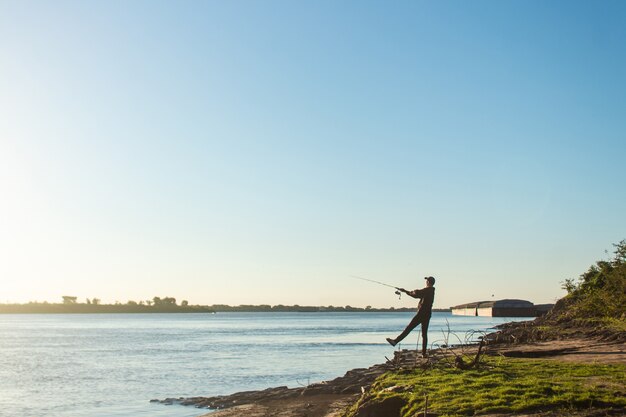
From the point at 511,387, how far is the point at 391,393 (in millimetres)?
2692

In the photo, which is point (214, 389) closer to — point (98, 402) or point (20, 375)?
point (98, 402)

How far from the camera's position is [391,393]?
48.4ft

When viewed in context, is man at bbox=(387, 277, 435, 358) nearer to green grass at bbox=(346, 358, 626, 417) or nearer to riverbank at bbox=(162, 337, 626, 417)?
riverbank at bbox=(162, 337, 626, 417)

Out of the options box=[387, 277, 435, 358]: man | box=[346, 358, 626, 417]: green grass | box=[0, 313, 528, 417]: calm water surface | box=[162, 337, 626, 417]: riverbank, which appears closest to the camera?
box=[346, 358, 626, 417]: green grass

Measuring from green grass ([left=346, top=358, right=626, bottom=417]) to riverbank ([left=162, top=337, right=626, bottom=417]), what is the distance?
5 cm

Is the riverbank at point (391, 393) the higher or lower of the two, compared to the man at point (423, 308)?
lower

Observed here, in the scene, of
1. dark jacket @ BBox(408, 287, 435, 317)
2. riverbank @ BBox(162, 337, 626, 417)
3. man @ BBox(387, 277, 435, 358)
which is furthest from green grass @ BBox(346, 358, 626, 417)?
dark jacket @ BBox(408, 287, 435, 317)

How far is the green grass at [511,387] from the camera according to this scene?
1176 cm

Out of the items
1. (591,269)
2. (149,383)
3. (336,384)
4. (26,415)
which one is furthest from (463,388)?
(591,269)

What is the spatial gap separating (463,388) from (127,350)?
5605 cm

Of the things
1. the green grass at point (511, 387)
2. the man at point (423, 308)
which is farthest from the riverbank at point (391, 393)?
the man at point (423, 308)

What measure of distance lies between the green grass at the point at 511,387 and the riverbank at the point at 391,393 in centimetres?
5

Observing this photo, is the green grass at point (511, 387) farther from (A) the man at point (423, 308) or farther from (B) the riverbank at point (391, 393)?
(A) the man at point (423, 308)

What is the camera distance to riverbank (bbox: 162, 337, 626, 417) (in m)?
12.8
